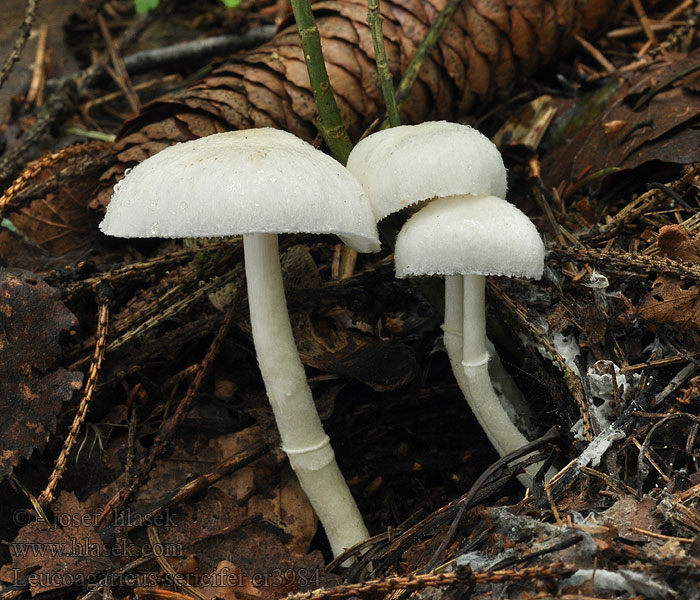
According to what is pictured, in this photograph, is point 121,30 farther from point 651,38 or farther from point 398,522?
point 398,522

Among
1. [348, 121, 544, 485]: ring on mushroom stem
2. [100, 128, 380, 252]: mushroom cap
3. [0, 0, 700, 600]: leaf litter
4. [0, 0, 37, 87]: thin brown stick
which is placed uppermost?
[0, 0, 37, 87]: thin brown stick

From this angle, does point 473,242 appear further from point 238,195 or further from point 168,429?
point 168,429

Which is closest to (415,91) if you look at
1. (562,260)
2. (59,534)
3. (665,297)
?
(562,260)

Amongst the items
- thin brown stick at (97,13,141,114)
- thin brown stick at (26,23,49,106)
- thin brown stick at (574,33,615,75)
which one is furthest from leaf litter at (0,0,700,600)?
thin brown stick at (26,23,49,106)

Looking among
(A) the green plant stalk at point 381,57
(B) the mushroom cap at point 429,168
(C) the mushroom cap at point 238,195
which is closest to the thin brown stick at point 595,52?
(A) the green plant stalk at point 381,57

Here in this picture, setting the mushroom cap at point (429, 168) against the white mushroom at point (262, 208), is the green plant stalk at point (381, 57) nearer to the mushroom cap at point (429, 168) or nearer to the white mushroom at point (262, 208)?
the mushroom cap at point (429, 168)

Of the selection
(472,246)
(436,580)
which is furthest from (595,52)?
(436,580)

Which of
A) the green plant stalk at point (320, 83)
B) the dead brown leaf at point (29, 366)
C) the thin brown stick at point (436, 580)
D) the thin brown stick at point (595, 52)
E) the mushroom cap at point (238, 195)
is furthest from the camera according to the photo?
the thin brown stick at point (595, 52)

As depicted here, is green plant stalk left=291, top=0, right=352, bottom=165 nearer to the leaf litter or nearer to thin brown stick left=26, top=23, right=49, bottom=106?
the leaf litter
